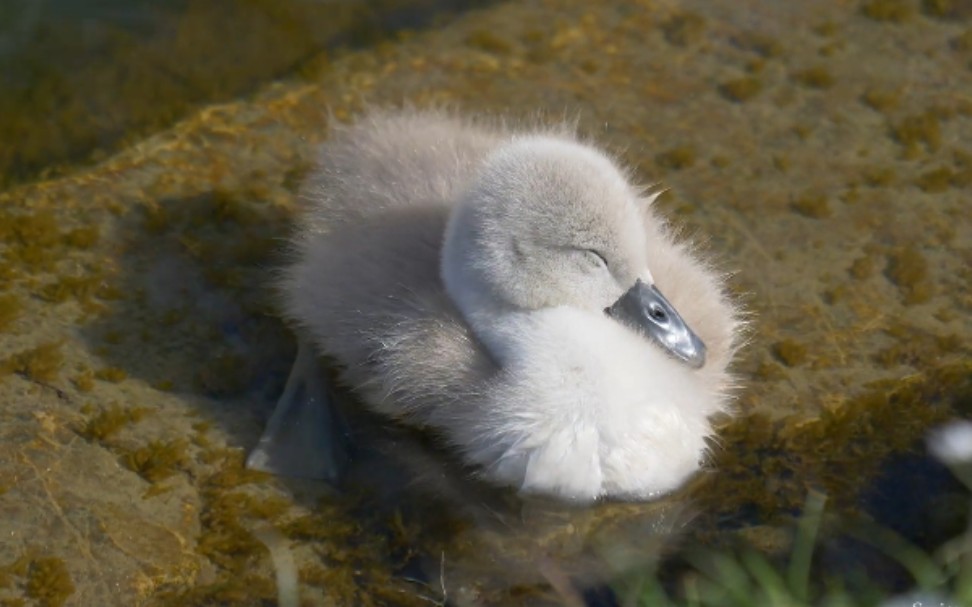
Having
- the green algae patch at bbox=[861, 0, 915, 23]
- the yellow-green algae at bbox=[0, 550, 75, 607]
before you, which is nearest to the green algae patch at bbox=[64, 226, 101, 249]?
the yellow-green algae at bbox=[0, 550, 75, 607]

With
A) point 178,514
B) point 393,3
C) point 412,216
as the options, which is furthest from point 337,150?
point 393,3

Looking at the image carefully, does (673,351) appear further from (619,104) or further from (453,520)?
(619,104)

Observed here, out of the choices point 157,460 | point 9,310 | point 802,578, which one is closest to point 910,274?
point 802,578

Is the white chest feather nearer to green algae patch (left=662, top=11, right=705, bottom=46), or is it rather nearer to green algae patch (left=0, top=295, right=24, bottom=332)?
green algae patch (left=0, top=295, right=24, bottom=332)

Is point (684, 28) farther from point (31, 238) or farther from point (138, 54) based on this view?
point (31, 238)

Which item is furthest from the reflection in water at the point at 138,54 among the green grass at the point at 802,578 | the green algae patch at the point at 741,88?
the green grass at the point at 802,578

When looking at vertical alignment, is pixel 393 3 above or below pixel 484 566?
above
